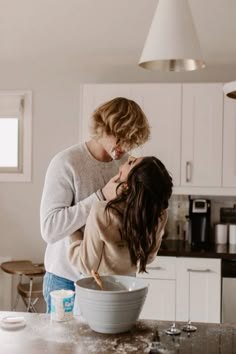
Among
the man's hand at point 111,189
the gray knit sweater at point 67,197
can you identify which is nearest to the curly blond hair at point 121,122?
the gray knit sweater at point 67,197

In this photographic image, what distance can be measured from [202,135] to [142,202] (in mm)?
2331

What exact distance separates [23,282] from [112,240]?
2.90m

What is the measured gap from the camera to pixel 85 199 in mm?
1981

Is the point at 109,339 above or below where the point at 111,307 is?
below

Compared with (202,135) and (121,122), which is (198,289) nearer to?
(202,135)

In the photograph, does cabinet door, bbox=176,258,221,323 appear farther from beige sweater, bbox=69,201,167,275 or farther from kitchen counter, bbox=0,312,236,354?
beige sweater, bbox=69,201,167,275

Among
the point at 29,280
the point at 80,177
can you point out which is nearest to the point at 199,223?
the point at 29,280

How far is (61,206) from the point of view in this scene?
2.02m

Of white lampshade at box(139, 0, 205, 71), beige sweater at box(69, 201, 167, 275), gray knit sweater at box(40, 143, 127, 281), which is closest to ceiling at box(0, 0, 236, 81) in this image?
white lampshade at box(139, 0, 205, 71)

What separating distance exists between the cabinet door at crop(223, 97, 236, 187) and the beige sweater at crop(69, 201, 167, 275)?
7.35ft

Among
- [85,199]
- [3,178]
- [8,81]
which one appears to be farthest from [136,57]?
[85,199]

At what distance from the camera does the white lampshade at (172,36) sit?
72.3 inches

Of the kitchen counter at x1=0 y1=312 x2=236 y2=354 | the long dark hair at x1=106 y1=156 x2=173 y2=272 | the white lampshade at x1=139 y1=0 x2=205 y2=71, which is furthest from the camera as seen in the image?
the white lampshade at x1=139 y1=0 x2=205 y2=71

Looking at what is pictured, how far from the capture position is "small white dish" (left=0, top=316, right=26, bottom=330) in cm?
181
